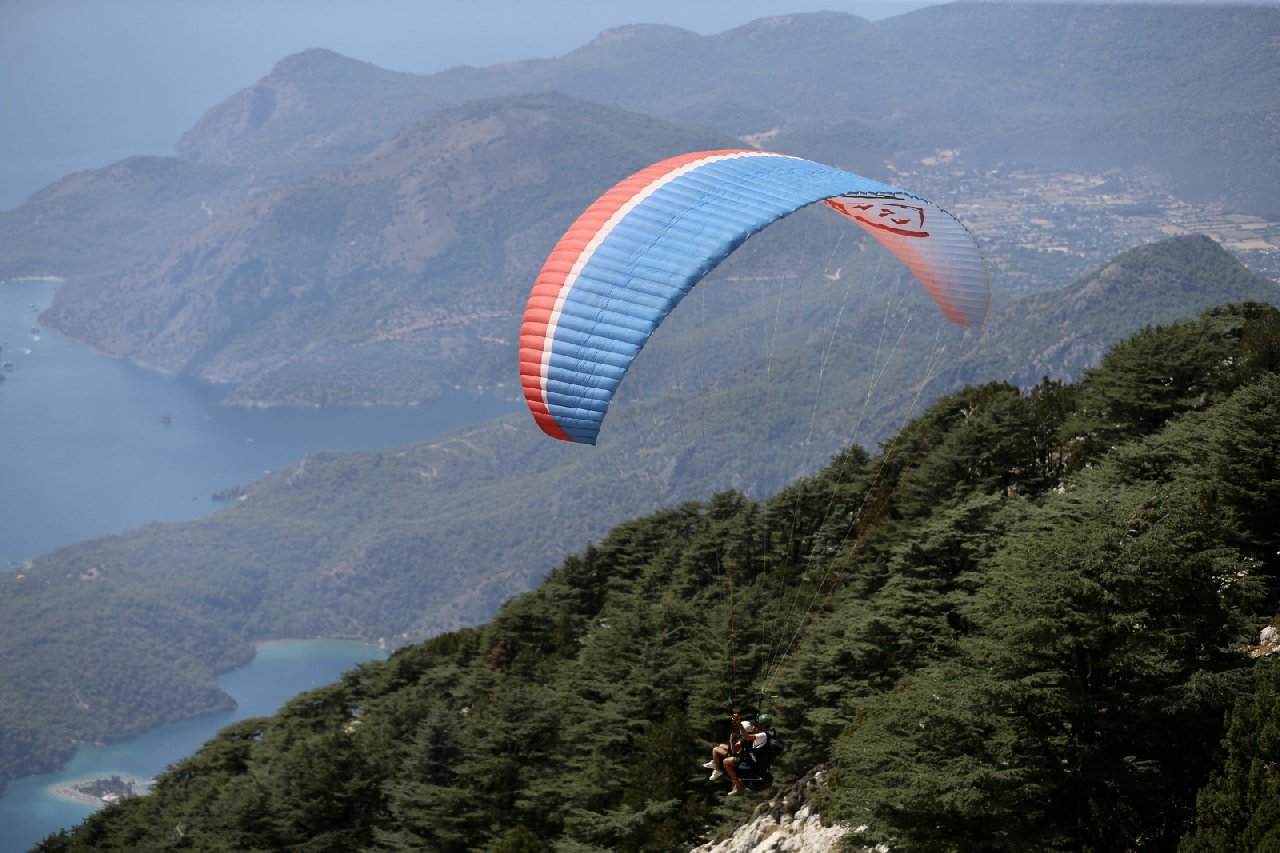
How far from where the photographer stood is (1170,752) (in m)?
20.5

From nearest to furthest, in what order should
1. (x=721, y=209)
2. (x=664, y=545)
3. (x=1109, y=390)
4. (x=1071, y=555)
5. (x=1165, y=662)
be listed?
(x=1165, y=662), (x=1071, y=555), (x=721, y=209), (x=1109, y=390), (x=664, y=545)

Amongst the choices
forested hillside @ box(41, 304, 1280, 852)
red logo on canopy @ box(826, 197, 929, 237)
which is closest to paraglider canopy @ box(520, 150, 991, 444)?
red logo on canopy @ box(826, 197, 929, 237)

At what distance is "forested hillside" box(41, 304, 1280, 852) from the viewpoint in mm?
20469

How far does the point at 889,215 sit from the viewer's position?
1198 inches

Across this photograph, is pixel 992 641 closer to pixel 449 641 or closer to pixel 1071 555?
pixel 1071 555

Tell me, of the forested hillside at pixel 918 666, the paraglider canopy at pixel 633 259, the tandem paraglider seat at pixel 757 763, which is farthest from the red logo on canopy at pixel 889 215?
the tandem paraglider seat at pixel 757 763

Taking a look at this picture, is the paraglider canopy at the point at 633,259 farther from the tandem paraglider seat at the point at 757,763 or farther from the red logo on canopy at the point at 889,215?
the tandem paraglider seat at the point at 757,763

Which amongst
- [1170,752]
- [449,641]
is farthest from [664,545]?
[1170,752]

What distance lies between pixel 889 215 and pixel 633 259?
8991mm

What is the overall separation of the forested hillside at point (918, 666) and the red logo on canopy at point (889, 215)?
24.0 feet

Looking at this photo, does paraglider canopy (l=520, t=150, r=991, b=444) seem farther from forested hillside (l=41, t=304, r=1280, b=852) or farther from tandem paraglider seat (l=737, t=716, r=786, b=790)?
forested hillside (l=41, t=304, r=1280, b=852)

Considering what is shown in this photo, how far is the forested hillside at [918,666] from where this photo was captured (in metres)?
20.5

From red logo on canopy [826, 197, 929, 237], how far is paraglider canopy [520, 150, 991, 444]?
1.87 meters

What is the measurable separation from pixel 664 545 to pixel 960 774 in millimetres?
43636
